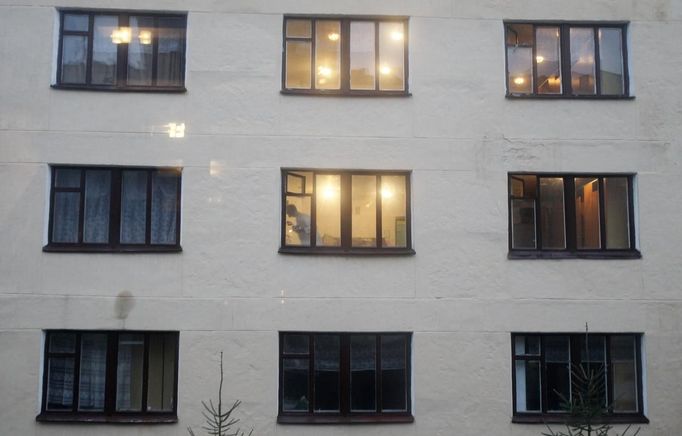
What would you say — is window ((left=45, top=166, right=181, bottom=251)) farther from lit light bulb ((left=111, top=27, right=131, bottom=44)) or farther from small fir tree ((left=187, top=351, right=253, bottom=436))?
small fir tree ((left=187, top=351, right=253, bottom=436))

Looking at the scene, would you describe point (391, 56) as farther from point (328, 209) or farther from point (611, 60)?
point (611, 60)

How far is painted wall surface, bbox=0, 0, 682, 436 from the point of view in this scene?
1272cm

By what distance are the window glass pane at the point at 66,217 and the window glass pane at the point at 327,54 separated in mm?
5395

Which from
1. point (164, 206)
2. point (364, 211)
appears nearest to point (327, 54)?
point (364, 211)

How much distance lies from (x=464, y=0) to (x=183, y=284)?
8.10m

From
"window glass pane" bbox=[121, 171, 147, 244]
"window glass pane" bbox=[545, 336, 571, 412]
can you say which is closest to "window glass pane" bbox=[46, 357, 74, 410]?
"window glass pane" bbox=[121, 171, 147, 244]

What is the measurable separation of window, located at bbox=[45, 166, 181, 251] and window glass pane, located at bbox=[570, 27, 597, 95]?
843cm

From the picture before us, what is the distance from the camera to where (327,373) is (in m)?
13.0

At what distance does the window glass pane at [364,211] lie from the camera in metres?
13.3

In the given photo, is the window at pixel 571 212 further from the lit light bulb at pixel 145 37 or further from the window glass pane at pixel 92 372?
the window glass pane at pixel 92 372

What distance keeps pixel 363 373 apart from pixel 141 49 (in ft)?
26.1

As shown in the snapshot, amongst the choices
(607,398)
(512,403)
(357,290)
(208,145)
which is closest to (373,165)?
(357,290)

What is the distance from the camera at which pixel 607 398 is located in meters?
13.0

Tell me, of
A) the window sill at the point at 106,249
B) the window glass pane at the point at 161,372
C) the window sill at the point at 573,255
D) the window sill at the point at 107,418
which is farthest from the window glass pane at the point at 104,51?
the window sill at the point at 573,255
